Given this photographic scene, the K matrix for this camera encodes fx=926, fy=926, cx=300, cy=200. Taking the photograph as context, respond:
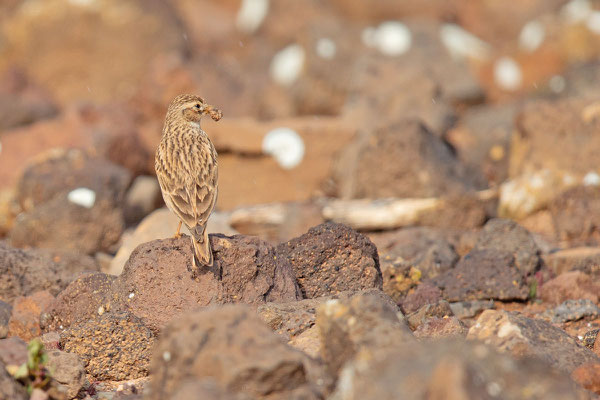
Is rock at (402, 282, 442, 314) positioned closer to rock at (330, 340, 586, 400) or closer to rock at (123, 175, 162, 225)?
rock at (330, 340, 586, 400)

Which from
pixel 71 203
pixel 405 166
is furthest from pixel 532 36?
pixel 71 203

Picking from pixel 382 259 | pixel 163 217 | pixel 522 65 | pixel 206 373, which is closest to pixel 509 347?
pixel 206 373

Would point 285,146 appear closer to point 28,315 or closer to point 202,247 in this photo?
point 28,315

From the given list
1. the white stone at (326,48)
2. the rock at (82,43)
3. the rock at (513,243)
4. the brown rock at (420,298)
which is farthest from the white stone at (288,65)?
the brown rock at (420,298)

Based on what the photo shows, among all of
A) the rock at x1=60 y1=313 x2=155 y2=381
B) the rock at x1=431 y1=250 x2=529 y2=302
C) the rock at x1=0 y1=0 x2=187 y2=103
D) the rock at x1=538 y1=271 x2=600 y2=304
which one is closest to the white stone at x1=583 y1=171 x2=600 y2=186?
the rock at x1=538 y1=271 x2=600 y2=304

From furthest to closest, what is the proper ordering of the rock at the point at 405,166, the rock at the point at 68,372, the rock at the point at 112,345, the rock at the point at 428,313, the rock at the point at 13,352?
Answer: the rock at the point at 405,166
the rock at the point at 428,313
the rock at the point at 112,345
the rock at the point at 68,372
the rock at the point at 13,352

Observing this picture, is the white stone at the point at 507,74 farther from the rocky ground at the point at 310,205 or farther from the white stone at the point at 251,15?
the white stone at the point at 251,15

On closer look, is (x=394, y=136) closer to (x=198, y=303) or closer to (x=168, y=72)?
(x=198, y=303)

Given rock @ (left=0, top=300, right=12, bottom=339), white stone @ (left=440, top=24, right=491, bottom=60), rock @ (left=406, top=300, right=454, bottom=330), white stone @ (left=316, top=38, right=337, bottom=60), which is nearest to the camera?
rock @ (left=406, top=300, right=454, bottom=330)
